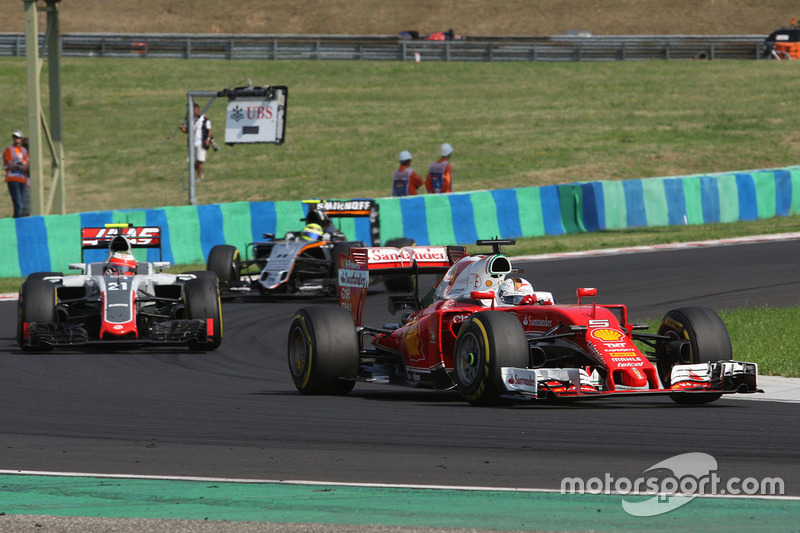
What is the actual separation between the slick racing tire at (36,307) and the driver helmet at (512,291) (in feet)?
20.1

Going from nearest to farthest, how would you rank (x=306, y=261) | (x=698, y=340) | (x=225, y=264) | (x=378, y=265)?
(x=698, y=340), (x=378, y=265), (x=306, y=261), (x=225, y=264)

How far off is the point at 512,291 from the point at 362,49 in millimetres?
45683

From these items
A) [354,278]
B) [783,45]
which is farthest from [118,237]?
[783,45]

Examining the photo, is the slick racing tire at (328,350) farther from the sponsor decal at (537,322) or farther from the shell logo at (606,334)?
the shell logo at (606,334)

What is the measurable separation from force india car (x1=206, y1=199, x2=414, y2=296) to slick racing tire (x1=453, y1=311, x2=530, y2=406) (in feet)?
30.3

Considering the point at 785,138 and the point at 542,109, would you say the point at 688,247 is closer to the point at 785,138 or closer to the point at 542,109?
the point at 785,138

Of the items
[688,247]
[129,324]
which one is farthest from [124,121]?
[129,324]

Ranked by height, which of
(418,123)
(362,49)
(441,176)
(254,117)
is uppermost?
(362,49)

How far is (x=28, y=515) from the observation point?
283 inches

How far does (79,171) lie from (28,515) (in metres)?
34.5

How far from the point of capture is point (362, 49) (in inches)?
2212

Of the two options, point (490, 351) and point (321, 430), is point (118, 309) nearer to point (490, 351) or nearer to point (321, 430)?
point (321, 430)

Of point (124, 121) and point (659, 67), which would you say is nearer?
point (124, 121)

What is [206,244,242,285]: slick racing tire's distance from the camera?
811 inches
